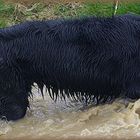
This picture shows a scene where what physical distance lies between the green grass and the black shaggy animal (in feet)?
8.40

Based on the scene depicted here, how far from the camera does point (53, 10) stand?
7391 mm

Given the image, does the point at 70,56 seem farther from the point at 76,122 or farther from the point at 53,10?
the point at 53,10

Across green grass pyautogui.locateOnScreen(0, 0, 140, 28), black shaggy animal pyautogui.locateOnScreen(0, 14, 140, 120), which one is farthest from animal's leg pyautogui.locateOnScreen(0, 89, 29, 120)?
green grass pyautogui.locateOnScreen(0, 0, 140, 28)

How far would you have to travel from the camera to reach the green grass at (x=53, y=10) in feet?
23.6

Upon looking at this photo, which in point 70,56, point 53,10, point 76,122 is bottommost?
point 53,10

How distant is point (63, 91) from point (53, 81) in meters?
0.15

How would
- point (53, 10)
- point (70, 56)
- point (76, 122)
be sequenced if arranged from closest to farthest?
point (70, 56) < point (76, 122) < point (53, 10)

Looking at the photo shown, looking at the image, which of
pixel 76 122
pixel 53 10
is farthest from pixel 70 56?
pixel 53 10

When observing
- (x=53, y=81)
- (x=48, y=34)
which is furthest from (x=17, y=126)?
(x=48, y=34)

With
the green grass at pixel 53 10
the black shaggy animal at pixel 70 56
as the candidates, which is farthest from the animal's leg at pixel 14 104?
the green grass at pixel 53 10

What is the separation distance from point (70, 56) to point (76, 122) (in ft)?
1.68

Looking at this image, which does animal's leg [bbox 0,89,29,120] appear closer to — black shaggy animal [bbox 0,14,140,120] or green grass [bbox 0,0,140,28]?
black shaggy animal [bbox 0,14,140,120]

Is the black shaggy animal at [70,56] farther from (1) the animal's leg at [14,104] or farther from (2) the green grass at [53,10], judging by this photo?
(2) the green grass at [53,10]

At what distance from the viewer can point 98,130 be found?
4.45 meters
